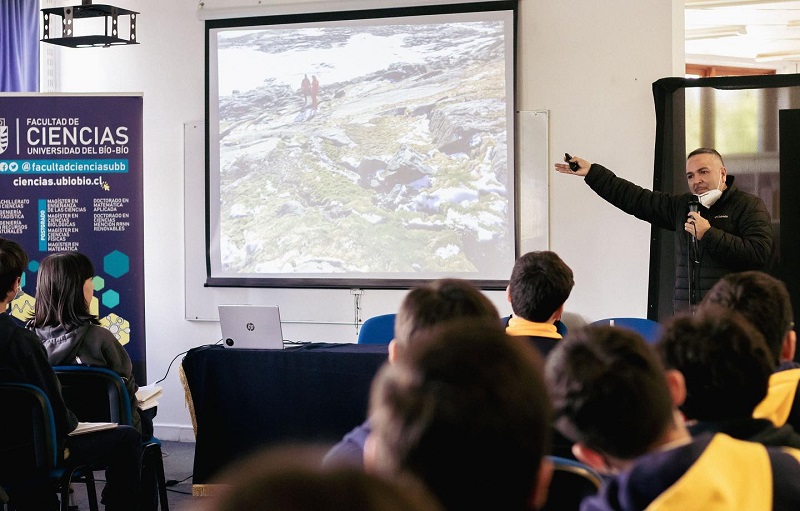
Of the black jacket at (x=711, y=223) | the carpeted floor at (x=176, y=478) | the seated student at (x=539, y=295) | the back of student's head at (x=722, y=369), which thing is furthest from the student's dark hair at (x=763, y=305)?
the carpeted floor at (x=176, y=478)

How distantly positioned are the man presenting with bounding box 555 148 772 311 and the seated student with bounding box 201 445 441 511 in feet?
12.6

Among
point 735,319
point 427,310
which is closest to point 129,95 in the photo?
point 427,310

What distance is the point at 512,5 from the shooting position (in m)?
5.18

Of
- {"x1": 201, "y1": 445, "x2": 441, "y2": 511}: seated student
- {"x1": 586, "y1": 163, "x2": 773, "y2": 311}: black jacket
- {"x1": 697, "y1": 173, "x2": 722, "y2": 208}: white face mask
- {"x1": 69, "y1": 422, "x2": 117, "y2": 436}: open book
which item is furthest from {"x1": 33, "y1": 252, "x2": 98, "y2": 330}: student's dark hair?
{"x1": 201, "y1": 445, "x2": 441, "y2": 511}: seated student

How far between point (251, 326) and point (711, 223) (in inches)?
88.1

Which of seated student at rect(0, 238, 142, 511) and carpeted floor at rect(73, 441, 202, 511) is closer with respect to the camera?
seated student at rect(0, 238, 142, 511)

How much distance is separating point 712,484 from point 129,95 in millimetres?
4901

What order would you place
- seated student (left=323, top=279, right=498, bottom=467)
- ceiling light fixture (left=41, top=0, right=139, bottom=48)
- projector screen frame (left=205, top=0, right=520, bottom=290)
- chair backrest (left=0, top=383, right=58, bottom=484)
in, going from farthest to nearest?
projector screen frame (left=205, top=0, right=520, bottom=290) → ceiling light fixture (left=41, top=0, right=139, bottom=48) → chair backrest (left=0, top=383, right=58, bottom=484) → seated student (left=323, top=279, right=498, bottom=467)

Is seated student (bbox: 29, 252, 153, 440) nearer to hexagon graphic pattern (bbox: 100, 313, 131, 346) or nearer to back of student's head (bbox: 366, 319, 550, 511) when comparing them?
hexagon graphic pattern (bbox: 100, 313, 131, 346)

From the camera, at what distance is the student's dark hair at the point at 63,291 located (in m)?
3.53

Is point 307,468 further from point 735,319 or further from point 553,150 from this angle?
point 553,150

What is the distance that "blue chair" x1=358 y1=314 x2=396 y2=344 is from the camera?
4512 millimetres

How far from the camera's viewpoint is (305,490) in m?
0.43

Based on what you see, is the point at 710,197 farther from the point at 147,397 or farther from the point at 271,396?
the point at 147,397
